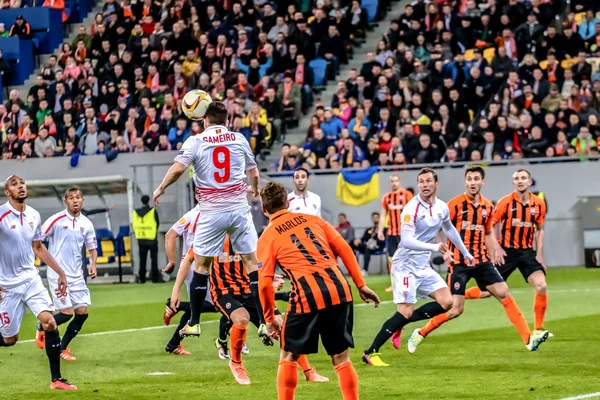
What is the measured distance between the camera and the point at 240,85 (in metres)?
30.9

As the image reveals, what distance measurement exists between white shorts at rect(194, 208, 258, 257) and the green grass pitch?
4.25 feet

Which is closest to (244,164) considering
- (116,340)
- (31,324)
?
(116,340)

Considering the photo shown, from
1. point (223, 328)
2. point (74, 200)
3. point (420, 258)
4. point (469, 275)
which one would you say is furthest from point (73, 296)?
point (469, 275)

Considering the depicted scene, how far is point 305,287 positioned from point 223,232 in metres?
3.26

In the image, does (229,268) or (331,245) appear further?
(229,268)

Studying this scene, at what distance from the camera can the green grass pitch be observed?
35.8ft

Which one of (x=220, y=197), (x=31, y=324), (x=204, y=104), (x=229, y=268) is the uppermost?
(x=204, y=104)

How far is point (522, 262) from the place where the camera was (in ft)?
50.3

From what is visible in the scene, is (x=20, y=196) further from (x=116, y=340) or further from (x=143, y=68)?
(x=143, y=68)

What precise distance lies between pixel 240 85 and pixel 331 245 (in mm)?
22262

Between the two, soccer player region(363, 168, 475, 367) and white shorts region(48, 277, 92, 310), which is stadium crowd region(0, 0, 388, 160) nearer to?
white shorts region(48, 277, 92, 310)

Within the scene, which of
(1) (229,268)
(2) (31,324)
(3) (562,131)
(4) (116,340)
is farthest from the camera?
(3) (562,131)

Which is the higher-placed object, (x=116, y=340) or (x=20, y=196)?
(x=20, y=196)

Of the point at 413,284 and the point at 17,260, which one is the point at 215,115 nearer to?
the point at 17,260
